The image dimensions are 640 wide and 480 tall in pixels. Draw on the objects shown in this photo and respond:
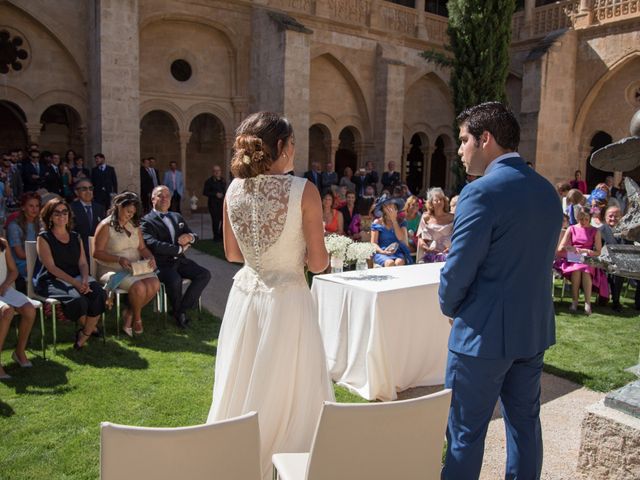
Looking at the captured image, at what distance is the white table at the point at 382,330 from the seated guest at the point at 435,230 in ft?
6.10

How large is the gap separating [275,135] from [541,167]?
16.9 metres

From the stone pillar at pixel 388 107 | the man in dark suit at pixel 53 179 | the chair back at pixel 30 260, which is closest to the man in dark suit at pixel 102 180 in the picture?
the man in dark suit at pixel 53 179

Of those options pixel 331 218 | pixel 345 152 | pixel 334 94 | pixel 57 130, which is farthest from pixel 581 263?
pixel 345 152

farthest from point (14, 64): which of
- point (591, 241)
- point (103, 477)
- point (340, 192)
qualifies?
point (103, 477)

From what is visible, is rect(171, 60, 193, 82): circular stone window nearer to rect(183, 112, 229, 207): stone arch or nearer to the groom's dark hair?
rect(183, 112, 229, 207): stone arch

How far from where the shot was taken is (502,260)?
2225mm

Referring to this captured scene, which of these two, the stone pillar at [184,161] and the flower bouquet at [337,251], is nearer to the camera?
the flower bouquet at [337,251]

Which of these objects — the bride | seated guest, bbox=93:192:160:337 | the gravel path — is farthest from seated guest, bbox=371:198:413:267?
the bride

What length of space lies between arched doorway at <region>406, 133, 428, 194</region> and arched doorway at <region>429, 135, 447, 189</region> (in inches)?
28.6

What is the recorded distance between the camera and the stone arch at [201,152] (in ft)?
59.5

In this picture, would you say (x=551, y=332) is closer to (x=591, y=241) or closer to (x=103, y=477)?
(x=103, y=477)

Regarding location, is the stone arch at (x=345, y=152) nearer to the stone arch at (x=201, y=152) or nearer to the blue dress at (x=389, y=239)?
the stone arch at (x=201, y=152)

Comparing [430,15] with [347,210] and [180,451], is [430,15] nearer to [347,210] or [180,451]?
[347,210]

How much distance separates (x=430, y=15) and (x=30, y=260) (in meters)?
17.8
